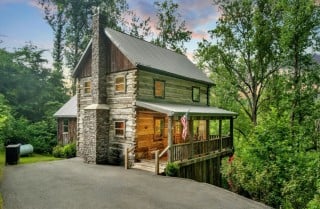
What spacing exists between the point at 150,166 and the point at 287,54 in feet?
53.8

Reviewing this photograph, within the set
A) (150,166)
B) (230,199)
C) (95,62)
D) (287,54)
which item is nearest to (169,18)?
(287,54)

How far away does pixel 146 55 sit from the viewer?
1908 cm

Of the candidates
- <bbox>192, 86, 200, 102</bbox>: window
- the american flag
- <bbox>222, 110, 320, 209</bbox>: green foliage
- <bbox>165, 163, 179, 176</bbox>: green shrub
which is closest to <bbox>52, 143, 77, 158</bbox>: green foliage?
<bbox>165, 163, 179, 176</bbox>: green shrub

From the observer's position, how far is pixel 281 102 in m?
23.0

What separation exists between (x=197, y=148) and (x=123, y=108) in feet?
18.8

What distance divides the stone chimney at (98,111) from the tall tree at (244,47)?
12464 mm

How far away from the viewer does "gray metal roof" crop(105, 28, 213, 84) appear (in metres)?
17.2

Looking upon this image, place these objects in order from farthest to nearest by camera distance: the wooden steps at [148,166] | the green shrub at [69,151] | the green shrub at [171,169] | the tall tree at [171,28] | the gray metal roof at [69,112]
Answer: the tall tree at [171,28] → the gray metal roof at [69,112] → the green shrub at [69,151] → the wooden steps at [148,166] → the green shrub at [171,169]

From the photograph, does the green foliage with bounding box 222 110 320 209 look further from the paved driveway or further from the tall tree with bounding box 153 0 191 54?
the tall tree with bounding box 153 0 191 54

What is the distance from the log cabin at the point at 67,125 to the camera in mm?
23766

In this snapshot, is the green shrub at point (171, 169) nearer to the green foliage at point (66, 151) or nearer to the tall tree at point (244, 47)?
the green foliage at point (66, 151)

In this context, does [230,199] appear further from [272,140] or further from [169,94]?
[169,94]

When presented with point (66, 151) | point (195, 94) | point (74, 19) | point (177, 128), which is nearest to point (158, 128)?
point (177, 128)

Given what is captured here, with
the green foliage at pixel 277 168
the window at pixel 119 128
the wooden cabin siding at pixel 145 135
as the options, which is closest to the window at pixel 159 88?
the wooden cabin siding at pixel 145 135
